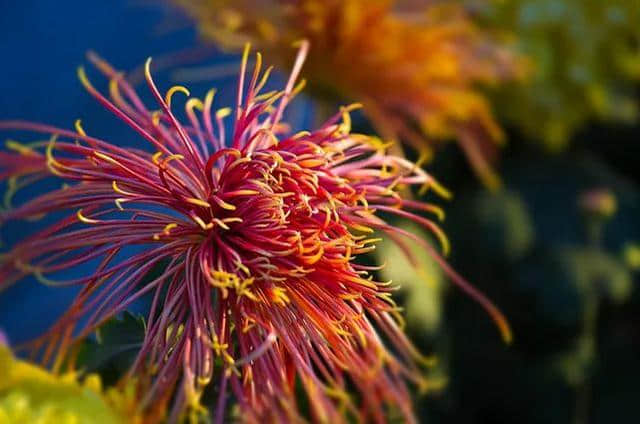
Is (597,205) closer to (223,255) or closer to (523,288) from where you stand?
(523,288)

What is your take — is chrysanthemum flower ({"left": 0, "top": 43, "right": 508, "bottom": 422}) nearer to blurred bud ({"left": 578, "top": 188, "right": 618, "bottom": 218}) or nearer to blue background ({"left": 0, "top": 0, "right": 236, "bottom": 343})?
blurred bud ({"left": 578, "top": 188, "right": 618, "bottom": 218})

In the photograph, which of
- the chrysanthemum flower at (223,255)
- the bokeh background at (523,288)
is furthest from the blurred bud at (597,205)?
the chrysanthemum flower at (223,255)

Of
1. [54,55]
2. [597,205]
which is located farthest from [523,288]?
[54,55]

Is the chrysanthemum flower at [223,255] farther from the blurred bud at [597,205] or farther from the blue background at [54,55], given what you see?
the blue background at [54,55]

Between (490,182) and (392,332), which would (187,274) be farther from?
(490,182)

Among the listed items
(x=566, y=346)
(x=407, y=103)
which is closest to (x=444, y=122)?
(x=407, y=103)

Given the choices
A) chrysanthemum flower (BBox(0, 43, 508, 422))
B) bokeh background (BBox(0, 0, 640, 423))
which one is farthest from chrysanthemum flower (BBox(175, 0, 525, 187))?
chrysanthemum flower (BBox(0, 43, 508, 422))

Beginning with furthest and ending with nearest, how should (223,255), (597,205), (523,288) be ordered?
(523,288), (597,205), (223,255)
